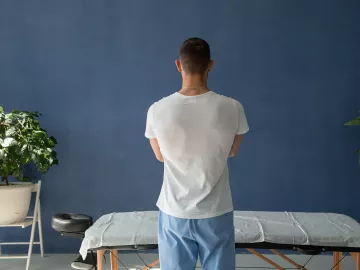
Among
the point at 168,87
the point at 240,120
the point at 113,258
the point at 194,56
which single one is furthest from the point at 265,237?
the point at 168,87

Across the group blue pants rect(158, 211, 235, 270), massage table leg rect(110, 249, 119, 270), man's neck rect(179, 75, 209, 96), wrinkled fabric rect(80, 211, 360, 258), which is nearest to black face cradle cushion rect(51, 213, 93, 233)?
wrinkled fabric rect(80, 211, 360, 258)

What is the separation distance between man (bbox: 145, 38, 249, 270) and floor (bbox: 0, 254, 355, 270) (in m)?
1.96

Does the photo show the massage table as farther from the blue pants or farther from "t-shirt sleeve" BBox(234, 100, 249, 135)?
"t-shirt sleeve" BBox(234, 100, 249, 135)

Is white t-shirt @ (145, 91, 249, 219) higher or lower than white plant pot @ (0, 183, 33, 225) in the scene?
higher

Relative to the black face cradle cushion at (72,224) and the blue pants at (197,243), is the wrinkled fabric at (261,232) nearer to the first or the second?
the black face cradle cushion at (72,224)

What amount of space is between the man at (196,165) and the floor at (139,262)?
196 cm

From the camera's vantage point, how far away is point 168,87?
3.98 m

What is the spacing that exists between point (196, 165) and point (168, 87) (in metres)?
2.21

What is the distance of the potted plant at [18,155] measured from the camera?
139 inches

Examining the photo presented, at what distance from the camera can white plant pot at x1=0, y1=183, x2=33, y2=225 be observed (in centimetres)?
353

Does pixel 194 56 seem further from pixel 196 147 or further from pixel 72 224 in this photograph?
pixel 72 224

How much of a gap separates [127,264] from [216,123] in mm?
2319

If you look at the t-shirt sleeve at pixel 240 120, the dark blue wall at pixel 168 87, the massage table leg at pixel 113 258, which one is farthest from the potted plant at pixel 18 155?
the t-shirt sleeve at pixel 240 120

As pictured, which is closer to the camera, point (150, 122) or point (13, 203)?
point (150, 122)
